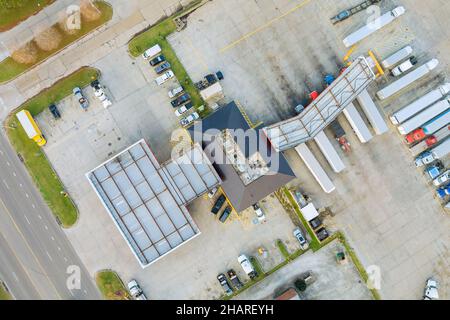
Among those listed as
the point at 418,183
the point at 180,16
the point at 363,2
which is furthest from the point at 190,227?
the point at 363,2

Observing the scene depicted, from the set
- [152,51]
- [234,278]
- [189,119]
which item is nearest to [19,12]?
[152,51]

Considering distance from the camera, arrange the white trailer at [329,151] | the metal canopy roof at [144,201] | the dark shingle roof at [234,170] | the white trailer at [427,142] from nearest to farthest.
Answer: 1. the metal canopy roof at [144,201]
2. the dark shingle roof at [234,170]
3. the white trailer at [329,151]
4. the white trailer at [427,142]

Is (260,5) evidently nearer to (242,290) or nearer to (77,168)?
(77,168)

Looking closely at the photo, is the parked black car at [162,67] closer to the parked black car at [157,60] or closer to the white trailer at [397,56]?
the parked black car at [157,60]

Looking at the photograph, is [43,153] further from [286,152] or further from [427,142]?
[427,142]

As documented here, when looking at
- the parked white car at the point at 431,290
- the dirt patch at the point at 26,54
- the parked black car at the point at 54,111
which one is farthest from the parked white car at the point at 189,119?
the parked white car at the point at 431,290
